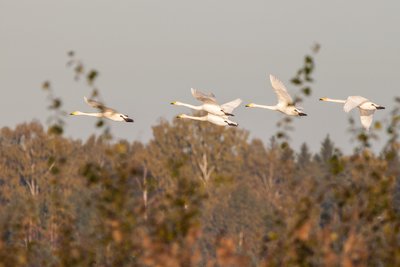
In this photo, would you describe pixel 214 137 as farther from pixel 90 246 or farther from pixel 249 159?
pixel 90 246

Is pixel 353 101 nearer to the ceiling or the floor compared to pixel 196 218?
nearer to the ceiling

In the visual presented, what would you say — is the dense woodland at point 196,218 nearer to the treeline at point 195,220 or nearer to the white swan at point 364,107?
the treeline at point 195,220

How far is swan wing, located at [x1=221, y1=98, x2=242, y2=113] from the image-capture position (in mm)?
36597

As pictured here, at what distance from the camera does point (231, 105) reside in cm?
3756

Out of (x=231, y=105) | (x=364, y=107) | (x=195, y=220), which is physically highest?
(x=231, y=105)

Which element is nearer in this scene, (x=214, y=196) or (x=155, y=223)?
(x=155, y=223)

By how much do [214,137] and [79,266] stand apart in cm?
9333

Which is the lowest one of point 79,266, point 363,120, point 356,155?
point 79,266

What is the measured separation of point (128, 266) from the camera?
11.7 meters

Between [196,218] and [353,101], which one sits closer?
[196,218]

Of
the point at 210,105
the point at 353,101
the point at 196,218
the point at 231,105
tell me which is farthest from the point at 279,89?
the point at 196,218

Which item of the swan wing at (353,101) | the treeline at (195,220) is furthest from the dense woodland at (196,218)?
the swan wing at (353,101)

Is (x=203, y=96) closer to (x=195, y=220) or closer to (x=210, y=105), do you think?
(x=210, y=105)

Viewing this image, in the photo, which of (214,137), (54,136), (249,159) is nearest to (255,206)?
(214,137)
